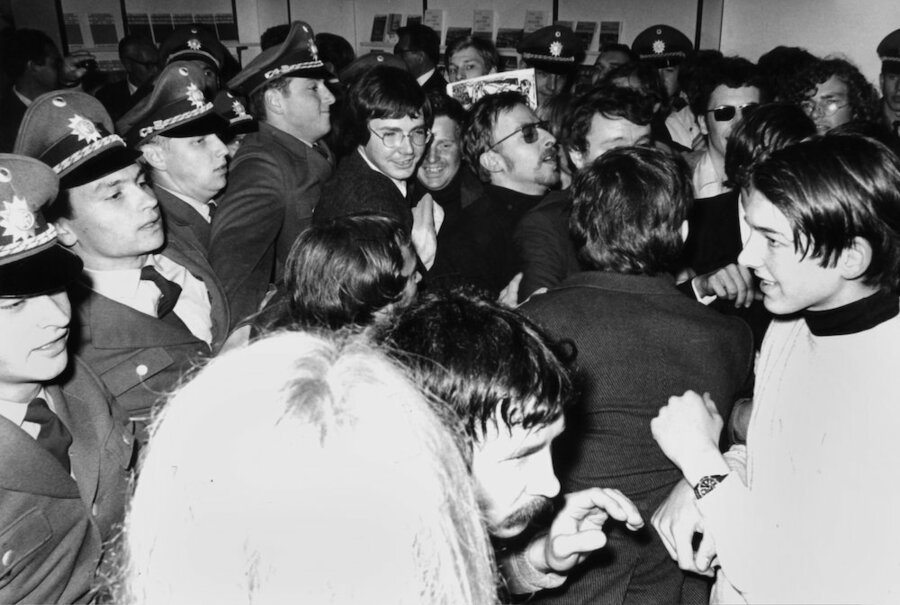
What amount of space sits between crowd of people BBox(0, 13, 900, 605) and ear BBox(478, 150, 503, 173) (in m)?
0.02

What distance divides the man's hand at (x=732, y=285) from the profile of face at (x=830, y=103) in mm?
1430

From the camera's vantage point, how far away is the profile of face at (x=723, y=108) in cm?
330

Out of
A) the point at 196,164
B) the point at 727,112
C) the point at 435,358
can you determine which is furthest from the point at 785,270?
the point at 196,164

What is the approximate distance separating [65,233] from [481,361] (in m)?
1.54

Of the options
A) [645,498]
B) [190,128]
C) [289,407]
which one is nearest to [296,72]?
[190,128]

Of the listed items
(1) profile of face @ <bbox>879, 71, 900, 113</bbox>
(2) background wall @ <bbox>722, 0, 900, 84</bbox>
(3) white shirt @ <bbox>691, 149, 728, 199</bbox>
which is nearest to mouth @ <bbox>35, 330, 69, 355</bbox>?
(3) white shirt @ <bbox>691, 149, 728, 199</bbox>

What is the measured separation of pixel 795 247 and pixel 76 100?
6.64 feet

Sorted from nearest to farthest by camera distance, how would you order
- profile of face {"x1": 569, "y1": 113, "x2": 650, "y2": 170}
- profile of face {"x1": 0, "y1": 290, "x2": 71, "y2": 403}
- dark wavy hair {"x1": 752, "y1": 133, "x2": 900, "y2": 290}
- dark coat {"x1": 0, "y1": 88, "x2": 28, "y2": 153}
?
dark wavy hair {"x1": 752, "y1": 133, "x2": 900, "y2": 290}, profile of face {"x1": 0, "y1": 290, "x2": 71, "y2": 403}, profile of face {"x1": 569, "y1": 113, "x2": 650, "y2": 170}, dark coat {"x1": 0, "y1": 88, "x2": 28, "y2": 153}

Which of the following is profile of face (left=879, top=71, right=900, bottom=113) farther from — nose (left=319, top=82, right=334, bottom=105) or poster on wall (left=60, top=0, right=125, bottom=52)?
poster on wall (left=60, top=0, right=125, bottom=52)

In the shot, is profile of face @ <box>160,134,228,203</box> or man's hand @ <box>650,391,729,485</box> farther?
profile of face @ <box>160,134,228,203</box>

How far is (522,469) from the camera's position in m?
Result: 1.17

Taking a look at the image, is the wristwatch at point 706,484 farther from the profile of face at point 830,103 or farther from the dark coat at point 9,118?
the dark coat at point 9,118

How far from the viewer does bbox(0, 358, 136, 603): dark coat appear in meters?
1.49

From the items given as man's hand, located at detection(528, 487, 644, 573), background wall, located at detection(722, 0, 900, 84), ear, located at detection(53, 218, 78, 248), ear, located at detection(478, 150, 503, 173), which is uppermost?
background wall, located at detection(722, 0, 900, 84)
